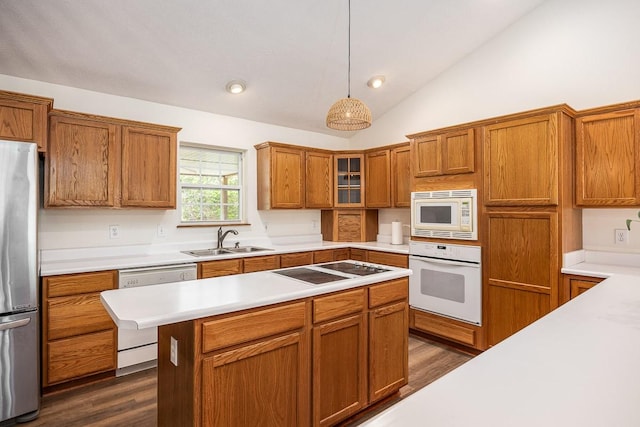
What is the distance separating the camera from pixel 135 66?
10.4 ft

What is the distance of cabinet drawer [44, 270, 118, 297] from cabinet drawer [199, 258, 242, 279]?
2.36ft

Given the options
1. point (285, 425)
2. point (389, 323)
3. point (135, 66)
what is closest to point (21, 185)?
point (135, 66)

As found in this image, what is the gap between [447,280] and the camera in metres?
3.51

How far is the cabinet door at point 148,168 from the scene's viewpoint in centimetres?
320

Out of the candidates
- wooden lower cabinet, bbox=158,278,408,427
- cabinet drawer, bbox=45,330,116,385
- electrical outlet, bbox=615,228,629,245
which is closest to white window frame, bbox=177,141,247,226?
cabinet drawer, bbox=45,330,116,385

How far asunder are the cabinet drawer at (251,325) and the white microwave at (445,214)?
210 centimetres

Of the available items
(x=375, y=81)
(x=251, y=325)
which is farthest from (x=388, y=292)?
(x=375, y=81)

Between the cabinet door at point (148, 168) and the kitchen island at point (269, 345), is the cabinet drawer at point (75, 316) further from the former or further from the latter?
the kitchen island at point (269, 345)

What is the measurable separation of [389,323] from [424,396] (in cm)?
171

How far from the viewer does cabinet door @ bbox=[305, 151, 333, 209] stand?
4.62 metres

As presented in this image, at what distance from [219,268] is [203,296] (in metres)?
1.67

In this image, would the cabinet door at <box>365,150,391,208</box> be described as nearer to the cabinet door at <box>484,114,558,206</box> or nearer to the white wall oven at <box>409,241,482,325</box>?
the white wall oven at <box>409,241,482,325</box>

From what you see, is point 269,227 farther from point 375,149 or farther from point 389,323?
point 389,323

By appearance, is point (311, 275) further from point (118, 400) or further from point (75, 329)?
point (75, 329)
